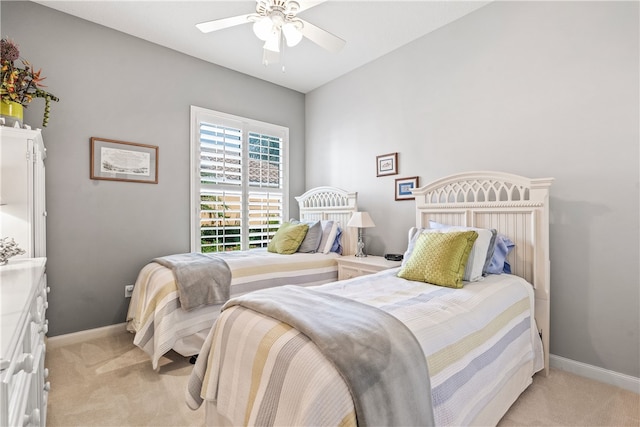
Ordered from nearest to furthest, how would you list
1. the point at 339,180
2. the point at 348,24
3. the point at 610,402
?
1. the point at 610,402
2. the point at 348,24
3. the point at 339,180

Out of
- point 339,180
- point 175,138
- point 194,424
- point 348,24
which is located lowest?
point 194,424

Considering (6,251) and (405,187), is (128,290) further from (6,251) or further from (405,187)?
(405,187)

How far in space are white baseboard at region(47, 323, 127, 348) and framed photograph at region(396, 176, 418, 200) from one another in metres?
3.05

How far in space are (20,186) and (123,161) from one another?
4.00ft

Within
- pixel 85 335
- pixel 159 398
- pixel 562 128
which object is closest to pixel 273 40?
pixel 562 128

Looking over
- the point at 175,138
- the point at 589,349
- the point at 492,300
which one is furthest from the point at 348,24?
the point at 589,349

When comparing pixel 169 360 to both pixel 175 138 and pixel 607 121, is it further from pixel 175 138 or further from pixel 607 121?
pixel 607 121

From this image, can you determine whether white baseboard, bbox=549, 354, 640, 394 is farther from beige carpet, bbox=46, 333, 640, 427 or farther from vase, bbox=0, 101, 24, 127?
vase, bbox=0, 101, 24, 127

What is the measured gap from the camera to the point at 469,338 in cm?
145

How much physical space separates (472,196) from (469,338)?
1637mm

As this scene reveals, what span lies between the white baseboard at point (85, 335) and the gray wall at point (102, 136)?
54mm

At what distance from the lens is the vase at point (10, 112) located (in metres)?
2.03

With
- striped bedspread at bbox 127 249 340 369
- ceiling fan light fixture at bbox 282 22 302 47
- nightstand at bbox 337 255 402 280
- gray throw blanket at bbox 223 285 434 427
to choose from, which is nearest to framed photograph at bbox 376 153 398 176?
nightstand at bbox 337 255 402 280

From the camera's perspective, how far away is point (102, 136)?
3057 mm
